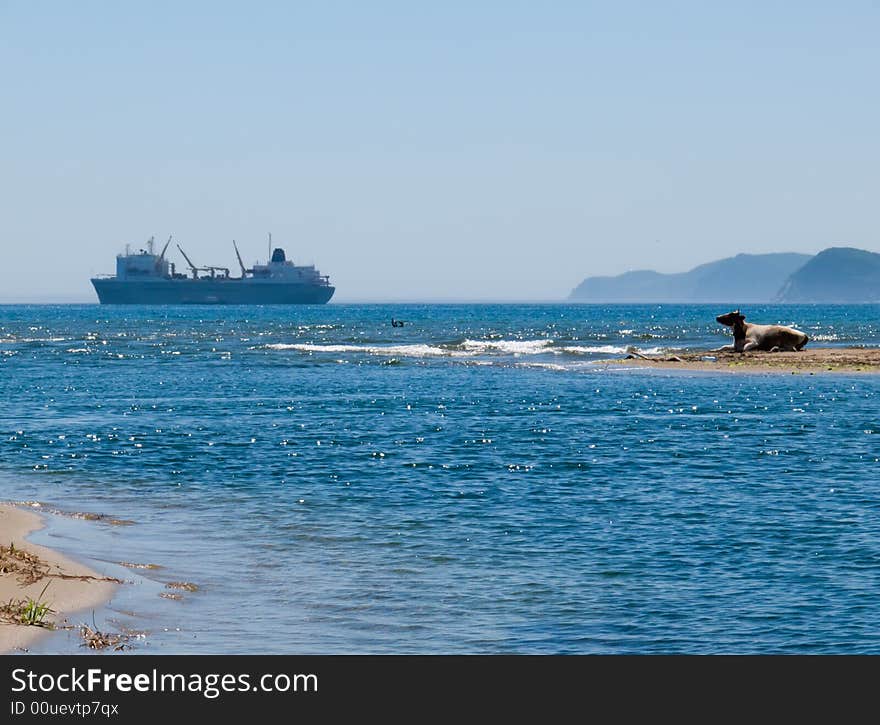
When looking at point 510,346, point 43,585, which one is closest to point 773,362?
point 510,346

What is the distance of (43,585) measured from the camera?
13727 mm

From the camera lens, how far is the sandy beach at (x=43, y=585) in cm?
1179

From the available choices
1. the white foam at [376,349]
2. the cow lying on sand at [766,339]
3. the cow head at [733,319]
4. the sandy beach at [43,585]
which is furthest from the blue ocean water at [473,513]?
the white foam at [376,349]

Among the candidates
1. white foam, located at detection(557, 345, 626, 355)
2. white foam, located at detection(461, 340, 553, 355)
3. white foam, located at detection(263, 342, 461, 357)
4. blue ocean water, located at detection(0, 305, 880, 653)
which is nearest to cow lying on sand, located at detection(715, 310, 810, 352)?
white foam, located at detection(557, 345, 626, 355)

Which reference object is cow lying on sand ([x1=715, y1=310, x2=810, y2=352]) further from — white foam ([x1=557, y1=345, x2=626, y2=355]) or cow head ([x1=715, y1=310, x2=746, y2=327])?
white foam ([x1=557, y1=345, x2=626, y2=355])

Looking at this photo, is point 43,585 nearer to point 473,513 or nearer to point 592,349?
point 473,513

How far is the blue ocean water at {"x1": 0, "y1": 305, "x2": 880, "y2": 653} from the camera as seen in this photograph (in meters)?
12.6

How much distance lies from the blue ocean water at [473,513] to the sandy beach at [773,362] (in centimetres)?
605

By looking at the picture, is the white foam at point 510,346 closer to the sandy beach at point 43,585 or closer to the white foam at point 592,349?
the white foam at point 592,349

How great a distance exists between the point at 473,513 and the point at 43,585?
7.09 metres

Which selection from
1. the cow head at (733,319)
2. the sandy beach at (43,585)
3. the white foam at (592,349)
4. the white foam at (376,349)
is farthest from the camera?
the white foam at (376,349)

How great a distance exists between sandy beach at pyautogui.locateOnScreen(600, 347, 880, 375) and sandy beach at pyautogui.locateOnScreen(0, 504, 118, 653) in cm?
3744
